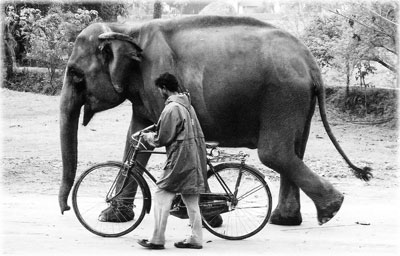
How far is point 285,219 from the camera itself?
7934 millimetres

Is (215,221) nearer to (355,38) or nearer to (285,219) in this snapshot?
(285,219)

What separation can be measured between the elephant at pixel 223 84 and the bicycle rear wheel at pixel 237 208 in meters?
0.33

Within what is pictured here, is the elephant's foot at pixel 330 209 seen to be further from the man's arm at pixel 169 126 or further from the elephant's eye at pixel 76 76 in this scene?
the elephant's eye at pixel 76 76

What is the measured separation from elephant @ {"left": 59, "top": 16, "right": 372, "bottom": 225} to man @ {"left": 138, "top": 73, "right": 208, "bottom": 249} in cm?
95

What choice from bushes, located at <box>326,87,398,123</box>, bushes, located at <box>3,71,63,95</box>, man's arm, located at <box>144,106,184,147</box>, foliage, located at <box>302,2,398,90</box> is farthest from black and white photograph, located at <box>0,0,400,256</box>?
bushes, located at <box>3,71,63,95</box>

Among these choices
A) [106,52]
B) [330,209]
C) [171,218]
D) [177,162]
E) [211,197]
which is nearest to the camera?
[177,162]

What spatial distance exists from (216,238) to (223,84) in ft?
5.12

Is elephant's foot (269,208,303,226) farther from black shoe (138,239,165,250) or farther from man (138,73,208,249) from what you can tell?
black shoe (138,239,165,250)

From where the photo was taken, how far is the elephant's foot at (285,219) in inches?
312

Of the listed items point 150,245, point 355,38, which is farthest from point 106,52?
point 355,38

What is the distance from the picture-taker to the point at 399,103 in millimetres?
19391

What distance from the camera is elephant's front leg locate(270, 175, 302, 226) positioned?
26.0 ft

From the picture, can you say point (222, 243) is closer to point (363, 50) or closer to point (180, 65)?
point (180, 65)

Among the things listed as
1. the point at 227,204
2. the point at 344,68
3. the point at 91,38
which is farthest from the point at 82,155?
the point at 344,68
